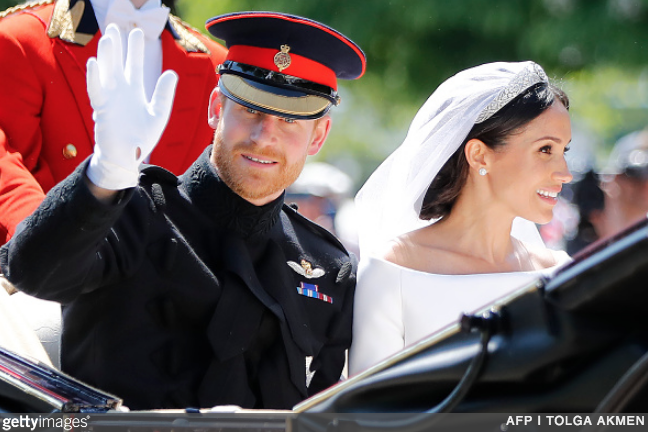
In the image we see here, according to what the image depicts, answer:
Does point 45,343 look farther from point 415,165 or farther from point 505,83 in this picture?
point 505,83

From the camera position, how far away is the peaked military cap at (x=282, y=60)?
102 inches

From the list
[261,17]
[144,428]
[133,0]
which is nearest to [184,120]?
[133,0]

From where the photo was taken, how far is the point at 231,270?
2465 mm

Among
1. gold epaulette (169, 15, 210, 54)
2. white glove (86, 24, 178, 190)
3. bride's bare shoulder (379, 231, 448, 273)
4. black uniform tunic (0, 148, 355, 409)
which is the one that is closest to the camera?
white glove (86, 24, 178, 190)

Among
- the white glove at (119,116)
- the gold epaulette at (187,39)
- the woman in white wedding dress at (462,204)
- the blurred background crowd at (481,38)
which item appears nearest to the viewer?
the white glove at (119,116)

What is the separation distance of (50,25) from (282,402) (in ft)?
4.55

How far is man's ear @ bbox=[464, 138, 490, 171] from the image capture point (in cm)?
292

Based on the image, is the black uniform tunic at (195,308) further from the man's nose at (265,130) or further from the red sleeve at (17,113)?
the red sleeve at (17,113)

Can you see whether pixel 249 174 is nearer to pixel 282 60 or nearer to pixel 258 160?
pixel 258 160

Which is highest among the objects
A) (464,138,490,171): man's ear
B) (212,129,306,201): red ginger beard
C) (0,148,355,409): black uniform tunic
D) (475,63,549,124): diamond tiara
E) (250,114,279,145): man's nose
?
(475,63,549,124): diamond tiara

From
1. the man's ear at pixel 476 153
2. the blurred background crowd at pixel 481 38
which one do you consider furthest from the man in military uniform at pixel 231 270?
the blurred background crowd at pixel 481 38

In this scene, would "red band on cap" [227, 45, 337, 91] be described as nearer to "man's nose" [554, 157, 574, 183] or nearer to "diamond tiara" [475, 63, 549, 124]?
"diamond tiara" [475, 63, 549, 124]

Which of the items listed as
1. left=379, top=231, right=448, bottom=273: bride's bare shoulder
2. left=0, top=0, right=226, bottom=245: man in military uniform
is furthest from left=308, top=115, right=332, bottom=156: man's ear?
left=0, top=0, right=226, bottom=245: man in military uniform

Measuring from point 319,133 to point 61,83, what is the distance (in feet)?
2.74
